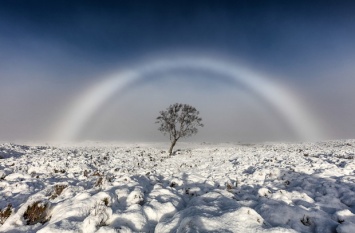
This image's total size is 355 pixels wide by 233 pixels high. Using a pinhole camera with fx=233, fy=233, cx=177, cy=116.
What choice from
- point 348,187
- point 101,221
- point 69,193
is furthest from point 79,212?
point 348,187

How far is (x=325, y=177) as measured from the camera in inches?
375

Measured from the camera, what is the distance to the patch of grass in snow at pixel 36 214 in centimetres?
496

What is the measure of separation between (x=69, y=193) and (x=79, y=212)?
7.25 feet

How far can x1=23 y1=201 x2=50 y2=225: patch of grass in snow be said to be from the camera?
4.96 m

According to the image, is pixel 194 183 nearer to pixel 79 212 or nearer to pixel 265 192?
pixel 265 192

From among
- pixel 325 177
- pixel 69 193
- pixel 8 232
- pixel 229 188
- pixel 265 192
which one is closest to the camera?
pixel 8 232

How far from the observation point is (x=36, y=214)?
5.12 meters

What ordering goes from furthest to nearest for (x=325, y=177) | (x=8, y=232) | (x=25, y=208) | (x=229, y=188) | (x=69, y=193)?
(x=325, y=177)
(x=229, y=188)
(x=69, y=193)
(x=25, y=208)
(x=8, y=232)

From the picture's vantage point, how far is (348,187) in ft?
25.3

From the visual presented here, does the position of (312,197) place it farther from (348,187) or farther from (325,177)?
(325,177)

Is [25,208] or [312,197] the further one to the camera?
[312,197]

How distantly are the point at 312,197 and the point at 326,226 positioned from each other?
8.75 feet

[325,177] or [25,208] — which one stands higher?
[325,177]

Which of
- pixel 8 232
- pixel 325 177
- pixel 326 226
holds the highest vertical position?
pixel 325 177
